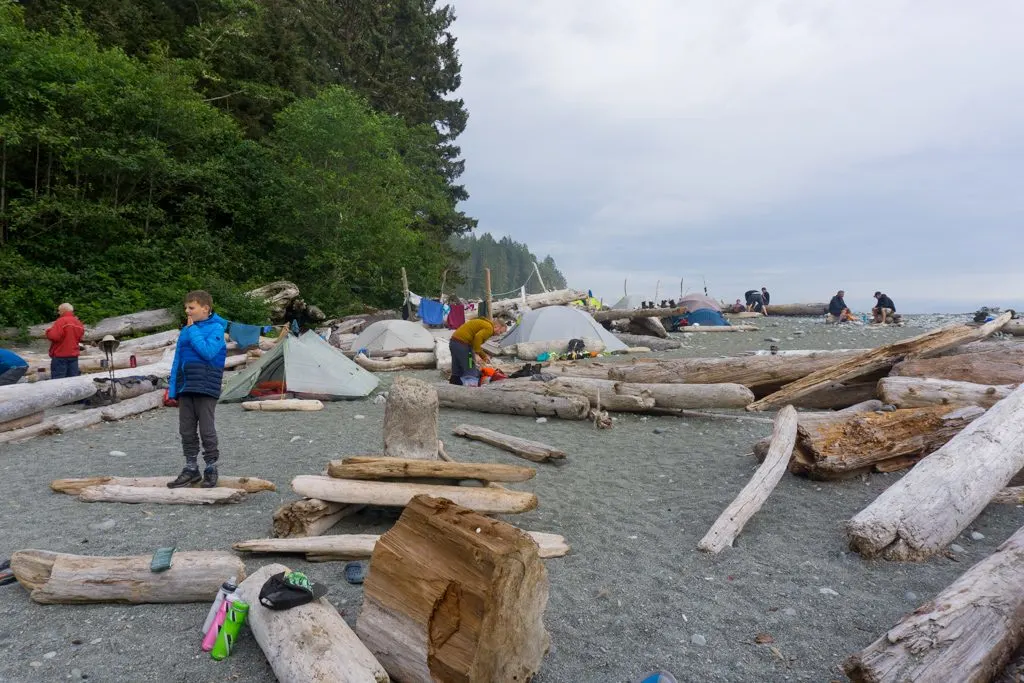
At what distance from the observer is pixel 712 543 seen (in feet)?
14.9

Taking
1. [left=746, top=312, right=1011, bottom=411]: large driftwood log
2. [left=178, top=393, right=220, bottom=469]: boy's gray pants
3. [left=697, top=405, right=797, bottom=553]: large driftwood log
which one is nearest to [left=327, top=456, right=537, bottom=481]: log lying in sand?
[left=178, top=393, right=220, bottom=469]: boy's gray pants

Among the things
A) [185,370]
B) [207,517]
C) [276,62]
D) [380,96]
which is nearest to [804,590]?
[207,517]

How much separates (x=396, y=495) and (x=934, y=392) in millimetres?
7234

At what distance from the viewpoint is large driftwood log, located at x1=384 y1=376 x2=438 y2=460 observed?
554 cm

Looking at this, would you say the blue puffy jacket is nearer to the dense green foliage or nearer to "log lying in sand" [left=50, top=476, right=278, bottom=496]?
"log lying in sand" [left=50, top=476, right=278, bottom=496]

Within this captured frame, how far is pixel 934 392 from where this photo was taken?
7969mm

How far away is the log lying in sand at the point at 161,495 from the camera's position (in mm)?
5406

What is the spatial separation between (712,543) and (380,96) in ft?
133

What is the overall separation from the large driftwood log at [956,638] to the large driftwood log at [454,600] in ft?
4.61

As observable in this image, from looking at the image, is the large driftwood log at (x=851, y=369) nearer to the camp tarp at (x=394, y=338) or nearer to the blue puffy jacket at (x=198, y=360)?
the blue puffy jacket at (x=198, y=360)

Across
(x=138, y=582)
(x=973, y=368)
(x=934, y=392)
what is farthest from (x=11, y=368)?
(x=973, y=368)

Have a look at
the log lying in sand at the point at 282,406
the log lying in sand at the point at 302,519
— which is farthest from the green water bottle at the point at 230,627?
the log lying in sand at the point at 282,406

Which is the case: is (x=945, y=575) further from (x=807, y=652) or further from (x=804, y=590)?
(x=807, y=652)

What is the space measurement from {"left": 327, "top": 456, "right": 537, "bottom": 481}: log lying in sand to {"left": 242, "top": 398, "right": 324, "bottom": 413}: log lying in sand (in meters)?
5.96
